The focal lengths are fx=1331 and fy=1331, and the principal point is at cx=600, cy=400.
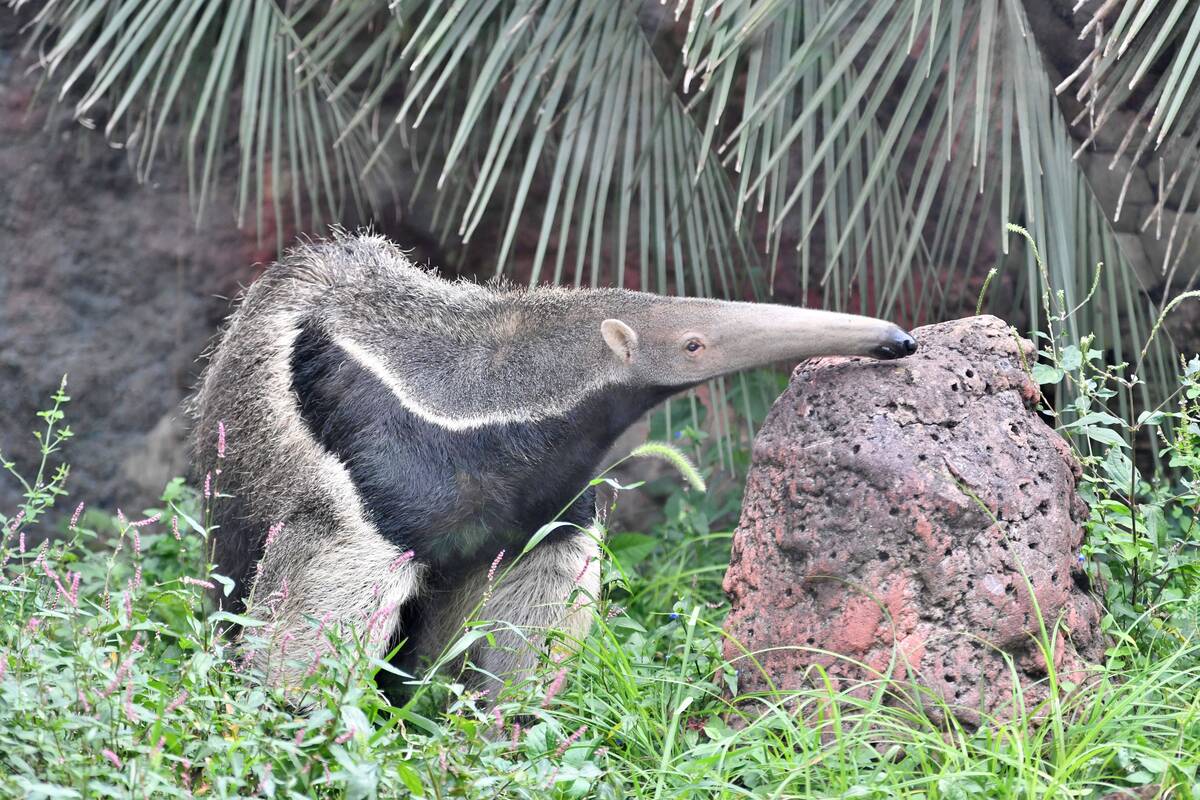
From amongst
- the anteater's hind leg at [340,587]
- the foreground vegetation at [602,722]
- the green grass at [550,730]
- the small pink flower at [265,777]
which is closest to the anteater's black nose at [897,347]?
the foreground vegetation at [602,722]

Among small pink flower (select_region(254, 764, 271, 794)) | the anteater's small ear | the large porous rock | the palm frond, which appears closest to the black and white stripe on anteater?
the anteater's small ear

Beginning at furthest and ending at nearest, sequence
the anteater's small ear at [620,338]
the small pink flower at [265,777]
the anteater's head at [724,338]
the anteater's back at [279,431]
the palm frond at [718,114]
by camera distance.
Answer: the palm frond at [718,114] < the anteater's back at [279,431] < the anteater's small ear at [620,338] < the anteater's head at [724,338] < the small pink flower at [265,777]

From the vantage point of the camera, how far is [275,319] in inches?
172

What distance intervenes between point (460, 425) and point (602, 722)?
0.91 m

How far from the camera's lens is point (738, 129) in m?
3.82

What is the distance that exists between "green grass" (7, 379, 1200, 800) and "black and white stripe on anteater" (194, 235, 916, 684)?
1.01 feet

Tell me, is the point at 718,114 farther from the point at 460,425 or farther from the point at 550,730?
the point at 550,730

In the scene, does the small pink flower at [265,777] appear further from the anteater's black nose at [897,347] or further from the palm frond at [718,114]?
the palm frond at [718,114]

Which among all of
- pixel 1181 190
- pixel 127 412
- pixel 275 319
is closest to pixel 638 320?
pixel 275 319

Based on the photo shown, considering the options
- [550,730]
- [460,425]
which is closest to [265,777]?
[550,730]

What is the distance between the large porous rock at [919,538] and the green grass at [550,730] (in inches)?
3.8

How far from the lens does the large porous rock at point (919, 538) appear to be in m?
3.16

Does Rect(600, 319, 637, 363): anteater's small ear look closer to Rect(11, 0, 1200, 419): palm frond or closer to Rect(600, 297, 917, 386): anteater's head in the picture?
Rect(600, 297, 917, 386): anteater's head

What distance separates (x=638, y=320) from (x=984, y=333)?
3.03 feet
